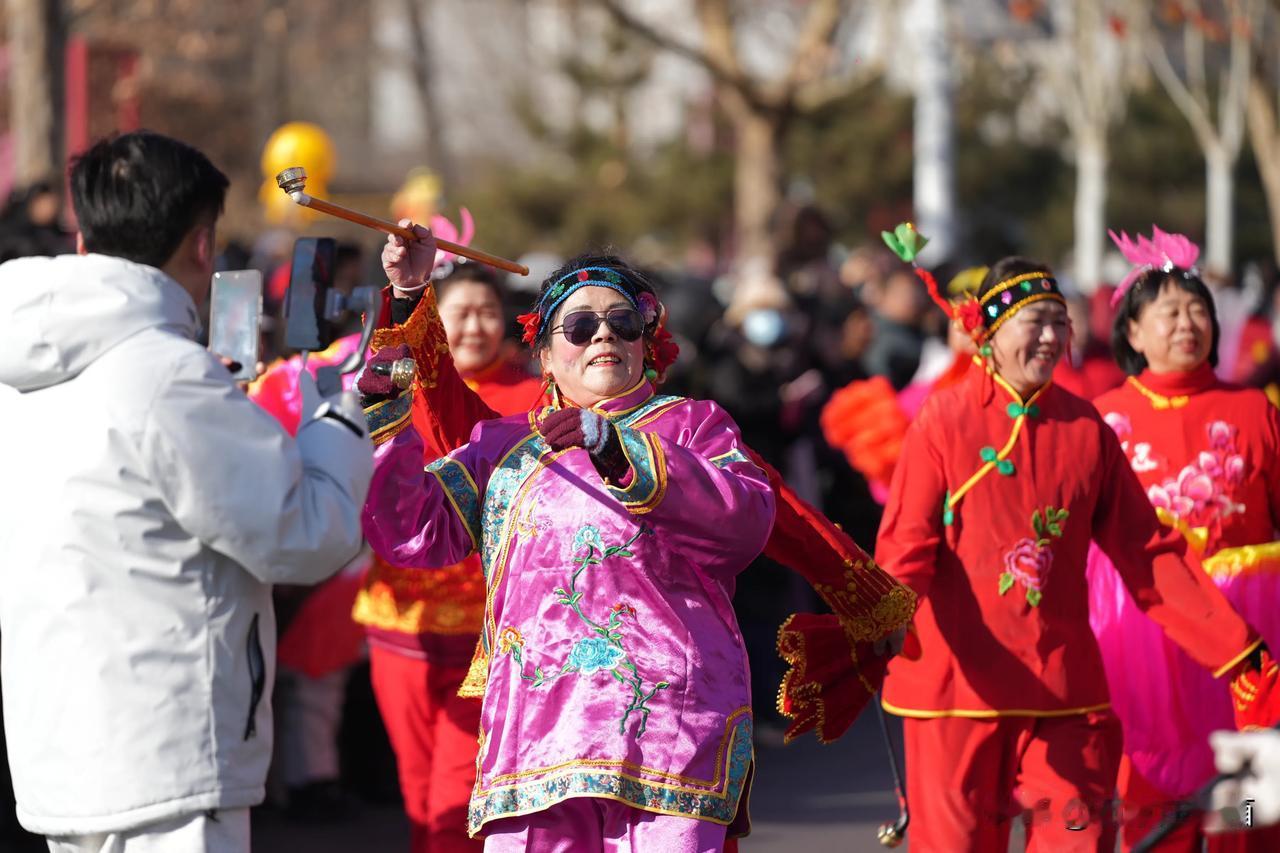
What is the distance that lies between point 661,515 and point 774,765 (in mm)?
4958

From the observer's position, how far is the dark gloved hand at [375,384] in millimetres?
4098

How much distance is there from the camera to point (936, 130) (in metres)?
16.1

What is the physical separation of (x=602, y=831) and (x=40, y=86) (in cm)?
912

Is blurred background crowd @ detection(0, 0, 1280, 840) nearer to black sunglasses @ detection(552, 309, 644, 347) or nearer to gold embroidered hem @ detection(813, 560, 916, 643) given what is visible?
gold embroidered hem @ detection(813, 560, 916, 643)

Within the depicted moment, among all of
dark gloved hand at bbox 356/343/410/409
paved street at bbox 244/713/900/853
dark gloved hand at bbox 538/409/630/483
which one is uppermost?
dark gloved hand at bbox 356/343/410/409

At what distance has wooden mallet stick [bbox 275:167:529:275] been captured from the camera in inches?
148

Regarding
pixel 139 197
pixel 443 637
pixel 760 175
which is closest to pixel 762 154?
pixel 760 175

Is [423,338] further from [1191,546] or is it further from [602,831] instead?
[1191,546]

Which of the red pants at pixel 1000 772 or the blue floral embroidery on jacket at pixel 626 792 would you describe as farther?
the red pants at pixel 1000 772

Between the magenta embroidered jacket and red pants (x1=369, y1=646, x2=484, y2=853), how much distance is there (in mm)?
1420

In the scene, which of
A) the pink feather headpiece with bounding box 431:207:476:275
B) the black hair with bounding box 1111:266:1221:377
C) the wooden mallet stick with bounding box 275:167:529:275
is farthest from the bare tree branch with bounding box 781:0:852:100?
the wooden mallet stick with bounding box 275:167:529:275

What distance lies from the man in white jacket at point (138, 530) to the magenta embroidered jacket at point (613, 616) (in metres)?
0.73

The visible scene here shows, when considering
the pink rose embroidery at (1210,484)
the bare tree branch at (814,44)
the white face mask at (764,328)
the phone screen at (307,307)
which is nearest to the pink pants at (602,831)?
the phone screen at (307,307)

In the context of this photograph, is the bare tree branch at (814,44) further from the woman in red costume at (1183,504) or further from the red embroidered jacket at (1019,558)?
the red embroidered jacket at (1019,558)
